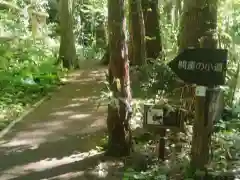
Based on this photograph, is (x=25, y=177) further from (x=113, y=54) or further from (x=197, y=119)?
(x=197, y=119)

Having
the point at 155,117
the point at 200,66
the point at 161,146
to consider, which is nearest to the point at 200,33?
the point at 155,117

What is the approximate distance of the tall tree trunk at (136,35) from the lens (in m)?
14.5

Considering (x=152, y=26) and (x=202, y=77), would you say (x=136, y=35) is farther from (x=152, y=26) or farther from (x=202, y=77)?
(x=202, y=77)

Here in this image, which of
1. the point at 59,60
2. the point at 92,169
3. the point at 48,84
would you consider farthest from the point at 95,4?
the point at 92,169

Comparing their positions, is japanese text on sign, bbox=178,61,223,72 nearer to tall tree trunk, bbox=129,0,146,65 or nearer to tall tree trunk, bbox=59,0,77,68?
tall tree trunk, bbox=129,0,146,65

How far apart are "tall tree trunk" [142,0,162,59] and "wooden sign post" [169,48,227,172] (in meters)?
10.6

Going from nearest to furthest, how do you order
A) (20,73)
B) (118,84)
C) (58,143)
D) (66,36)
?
(118,84) < (58,143) < (20,73) < (66,36)

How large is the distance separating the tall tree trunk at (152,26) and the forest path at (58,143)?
4326 millimetres

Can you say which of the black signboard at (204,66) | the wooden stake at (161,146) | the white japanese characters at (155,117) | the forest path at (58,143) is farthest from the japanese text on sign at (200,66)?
the forest path at (58,143)

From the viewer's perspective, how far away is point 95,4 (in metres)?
29.2

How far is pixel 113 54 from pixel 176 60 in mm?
1898

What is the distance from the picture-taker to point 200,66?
16.6ft

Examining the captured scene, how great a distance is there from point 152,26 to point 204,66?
11.1 m

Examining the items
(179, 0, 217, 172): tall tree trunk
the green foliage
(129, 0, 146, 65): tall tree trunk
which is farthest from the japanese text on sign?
(129, 0, 146, 65): tall tree trunk
